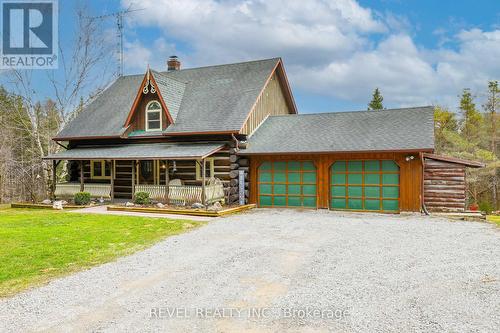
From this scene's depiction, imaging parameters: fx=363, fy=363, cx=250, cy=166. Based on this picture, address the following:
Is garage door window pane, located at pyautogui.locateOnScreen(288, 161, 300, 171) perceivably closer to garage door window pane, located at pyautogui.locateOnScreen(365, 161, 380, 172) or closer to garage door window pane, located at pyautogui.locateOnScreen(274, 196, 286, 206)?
garage door window pane, located at pyautogui.locateOnScreen(274, 196, 286, 206)

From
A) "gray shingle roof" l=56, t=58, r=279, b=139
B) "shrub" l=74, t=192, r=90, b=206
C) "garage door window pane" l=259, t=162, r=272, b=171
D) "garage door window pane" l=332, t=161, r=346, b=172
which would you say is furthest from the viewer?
"gray shingle roof" l=56, t=58, r=279, b=139

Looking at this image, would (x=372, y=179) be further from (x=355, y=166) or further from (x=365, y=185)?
(x=355, y=166)

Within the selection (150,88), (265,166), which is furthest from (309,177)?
(150,88)

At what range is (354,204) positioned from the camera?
16.2 meters

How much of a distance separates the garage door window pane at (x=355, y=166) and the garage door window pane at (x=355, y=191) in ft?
2.63

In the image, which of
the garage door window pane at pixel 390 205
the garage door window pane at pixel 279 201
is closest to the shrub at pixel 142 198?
the garage door window pane at pixel 279 201

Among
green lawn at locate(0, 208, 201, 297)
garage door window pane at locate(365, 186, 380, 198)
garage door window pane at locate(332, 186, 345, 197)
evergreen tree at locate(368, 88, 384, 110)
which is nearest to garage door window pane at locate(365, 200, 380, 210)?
garage door window pane at locate(365, 186, 380, 198)

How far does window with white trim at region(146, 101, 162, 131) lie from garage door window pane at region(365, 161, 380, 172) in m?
10.8

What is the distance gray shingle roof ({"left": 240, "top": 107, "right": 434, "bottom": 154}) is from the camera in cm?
1530

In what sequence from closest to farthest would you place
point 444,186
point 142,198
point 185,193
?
point 444,186
point 185,193
point 142,198

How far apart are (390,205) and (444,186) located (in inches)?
89.4

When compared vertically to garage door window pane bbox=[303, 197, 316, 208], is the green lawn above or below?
below

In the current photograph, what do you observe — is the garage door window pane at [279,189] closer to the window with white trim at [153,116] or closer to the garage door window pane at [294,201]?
the garage door window pane at [294,201]

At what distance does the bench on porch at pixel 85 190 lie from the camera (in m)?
19.1
